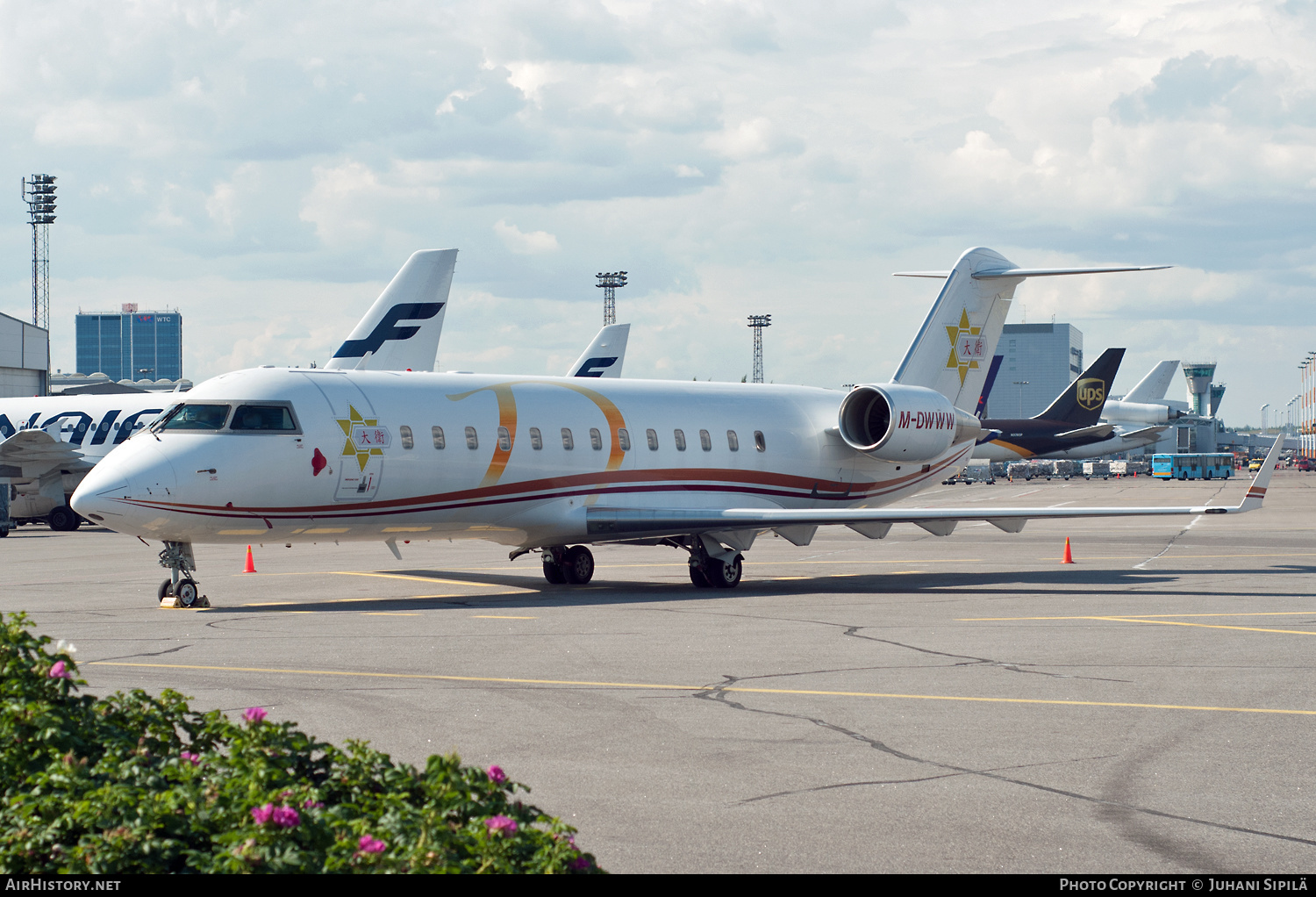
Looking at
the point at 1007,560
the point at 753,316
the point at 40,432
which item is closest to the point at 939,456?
the point at 1007,560

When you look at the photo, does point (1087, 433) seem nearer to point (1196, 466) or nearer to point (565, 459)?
point (565, 459)

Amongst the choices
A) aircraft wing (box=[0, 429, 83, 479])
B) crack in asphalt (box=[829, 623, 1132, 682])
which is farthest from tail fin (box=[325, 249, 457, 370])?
crack in asphalt (box=[829, 623, 1132, 682])

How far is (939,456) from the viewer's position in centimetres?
2744

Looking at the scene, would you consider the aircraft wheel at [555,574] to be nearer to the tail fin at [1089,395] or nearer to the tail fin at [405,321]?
the tail fin at [405,321]

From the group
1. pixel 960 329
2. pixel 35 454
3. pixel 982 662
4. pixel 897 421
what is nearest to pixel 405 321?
pixel 35 454

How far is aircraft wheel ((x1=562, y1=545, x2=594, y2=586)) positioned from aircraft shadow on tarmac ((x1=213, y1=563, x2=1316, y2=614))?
12.6 inches

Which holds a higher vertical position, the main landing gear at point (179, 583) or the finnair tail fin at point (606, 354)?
the finnair tail fin at point (606, 354)

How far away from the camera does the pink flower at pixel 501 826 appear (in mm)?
4277

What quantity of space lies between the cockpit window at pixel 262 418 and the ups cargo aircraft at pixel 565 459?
0.07 ft

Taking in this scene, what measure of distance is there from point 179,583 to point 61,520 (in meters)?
26.4

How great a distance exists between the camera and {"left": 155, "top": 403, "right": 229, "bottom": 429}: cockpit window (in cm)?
1866

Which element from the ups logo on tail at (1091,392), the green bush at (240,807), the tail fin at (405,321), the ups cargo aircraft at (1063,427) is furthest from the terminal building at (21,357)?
the green bush at (240,807)

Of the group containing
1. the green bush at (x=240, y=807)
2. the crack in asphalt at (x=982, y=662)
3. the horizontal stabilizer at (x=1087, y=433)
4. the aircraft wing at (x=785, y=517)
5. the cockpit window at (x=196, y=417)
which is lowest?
the crack in asphalt at (x=982, y=662)
